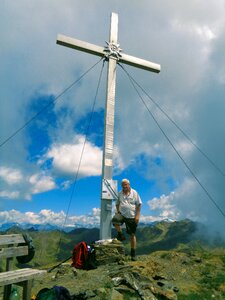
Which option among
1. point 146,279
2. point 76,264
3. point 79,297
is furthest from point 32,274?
point 76,264

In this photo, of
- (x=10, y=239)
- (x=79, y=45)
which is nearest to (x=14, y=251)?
(x=10, y=239)

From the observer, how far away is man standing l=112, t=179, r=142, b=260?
1044 centimetres

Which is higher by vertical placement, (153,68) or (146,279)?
(153,68)

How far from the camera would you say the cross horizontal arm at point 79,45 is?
11.9 m

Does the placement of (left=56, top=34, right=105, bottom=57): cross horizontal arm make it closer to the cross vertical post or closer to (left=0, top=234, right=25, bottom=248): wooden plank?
the cross vertical post

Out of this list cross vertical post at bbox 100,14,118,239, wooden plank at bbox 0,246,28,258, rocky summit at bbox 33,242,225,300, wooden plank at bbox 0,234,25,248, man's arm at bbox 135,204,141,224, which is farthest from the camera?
cross vertical post at bbox 100,14,118,239

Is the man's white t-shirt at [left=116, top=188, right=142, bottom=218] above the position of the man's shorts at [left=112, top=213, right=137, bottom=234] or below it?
above

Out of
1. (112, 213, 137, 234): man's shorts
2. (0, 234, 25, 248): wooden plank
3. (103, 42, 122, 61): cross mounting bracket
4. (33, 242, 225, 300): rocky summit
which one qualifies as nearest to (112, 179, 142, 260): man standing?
(112, 213, 137, 234): man's shorts

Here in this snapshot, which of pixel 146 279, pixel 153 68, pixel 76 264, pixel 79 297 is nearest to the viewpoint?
pixel 79 297

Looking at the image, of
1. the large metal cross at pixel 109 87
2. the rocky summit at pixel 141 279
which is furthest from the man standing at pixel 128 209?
the rocky summit at pixel 141 279

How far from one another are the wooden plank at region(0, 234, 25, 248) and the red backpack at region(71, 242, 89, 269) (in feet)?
13.1

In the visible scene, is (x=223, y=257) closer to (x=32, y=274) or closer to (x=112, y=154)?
(x=112, y=154)

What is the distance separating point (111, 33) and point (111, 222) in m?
7.37

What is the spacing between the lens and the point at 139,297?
24.5ft
